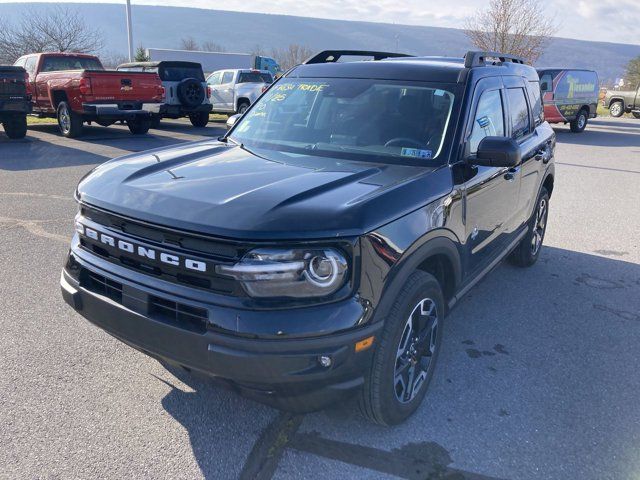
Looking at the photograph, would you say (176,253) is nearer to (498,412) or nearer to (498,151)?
(498,151)

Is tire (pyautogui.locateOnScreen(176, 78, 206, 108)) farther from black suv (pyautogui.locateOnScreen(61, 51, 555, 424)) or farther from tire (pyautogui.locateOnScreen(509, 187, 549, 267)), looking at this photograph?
black suv (pyautogui.locateOnScreen(61, 51, 555, 424))

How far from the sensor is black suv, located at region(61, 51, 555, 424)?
238 cm

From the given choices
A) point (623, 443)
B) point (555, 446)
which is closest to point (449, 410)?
point (555, 446)

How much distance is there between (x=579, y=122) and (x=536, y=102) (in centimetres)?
1642

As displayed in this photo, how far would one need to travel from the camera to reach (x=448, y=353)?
12.6 ft

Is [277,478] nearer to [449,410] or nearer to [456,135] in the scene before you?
[449,410]

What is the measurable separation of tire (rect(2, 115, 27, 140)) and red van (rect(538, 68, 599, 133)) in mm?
14498

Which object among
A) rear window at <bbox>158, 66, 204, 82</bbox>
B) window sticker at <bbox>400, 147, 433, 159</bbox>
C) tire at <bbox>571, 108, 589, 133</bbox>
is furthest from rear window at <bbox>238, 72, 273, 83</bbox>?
window sticker at <bbox>400, 147, 433, 159</bbox>

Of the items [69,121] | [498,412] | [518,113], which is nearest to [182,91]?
[69,121]

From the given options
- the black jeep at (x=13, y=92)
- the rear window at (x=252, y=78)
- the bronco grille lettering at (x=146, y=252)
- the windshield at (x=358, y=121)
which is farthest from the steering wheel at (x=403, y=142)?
the rear window at (x=252, y=78)

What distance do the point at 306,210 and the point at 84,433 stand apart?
1.62m

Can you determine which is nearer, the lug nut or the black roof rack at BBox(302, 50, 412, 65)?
the lug nut

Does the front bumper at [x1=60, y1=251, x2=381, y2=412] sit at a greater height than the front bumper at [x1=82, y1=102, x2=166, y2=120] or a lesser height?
greater

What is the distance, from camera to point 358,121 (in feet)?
12.1
